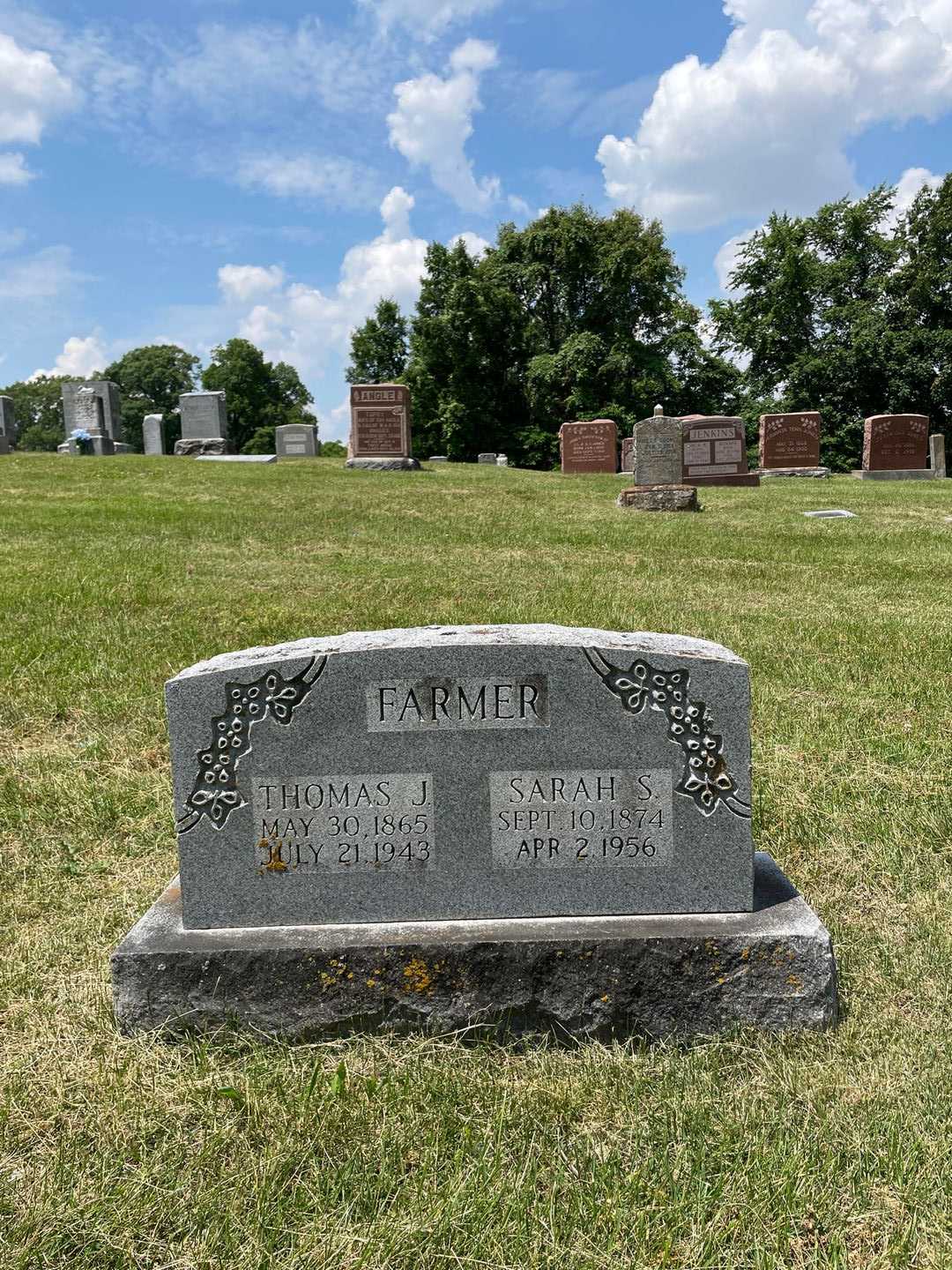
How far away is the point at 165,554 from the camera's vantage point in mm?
8625

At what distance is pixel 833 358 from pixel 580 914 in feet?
123

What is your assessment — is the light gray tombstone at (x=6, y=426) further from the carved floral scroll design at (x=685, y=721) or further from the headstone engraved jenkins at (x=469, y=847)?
the carved floral scroll design at (x=685, y=721)

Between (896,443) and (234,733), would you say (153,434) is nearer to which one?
(896,443)

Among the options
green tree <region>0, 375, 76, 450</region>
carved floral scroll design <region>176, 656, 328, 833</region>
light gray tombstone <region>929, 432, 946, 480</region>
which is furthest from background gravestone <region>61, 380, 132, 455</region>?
green tree <region>0, 375, 76, 450</region>

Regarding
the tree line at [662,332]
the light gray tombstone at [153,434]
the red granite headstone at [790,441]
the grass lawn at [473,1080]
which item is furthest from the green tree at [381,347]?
the grass lawn at [473,1080]

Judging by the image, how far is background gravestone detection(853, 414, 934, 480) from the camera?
2458cm

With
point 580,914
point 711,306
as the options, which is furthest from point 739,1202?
point 711,306

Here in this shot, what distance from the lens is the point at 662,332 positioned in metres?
39.7

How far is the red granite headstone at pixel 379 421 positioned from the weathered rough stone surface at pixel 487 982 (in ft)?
61.8

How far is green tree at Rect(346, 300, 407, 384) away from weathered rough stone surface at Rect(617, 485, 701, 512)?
114ft

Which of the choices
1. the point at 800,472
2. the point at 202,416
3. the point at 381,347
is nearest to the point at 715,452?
the point at 800,472

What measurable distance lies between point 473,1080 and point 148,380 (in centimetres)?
7431

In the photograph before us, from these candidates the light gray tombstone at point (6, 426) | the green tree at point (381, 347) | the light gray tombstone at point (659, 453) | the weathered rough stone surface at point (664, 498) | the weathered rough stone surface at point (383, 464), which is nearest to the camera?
the weathered rough stone surface at point (664, 498)

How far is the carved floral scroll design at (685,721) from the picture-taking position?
2322 mm
